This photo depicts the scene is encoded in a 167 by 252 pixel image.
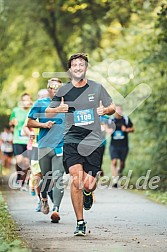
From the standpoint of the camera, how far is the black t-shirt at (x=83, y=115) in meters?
10.0

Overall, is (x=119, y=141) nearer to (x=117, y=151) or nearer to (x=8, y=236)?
(x=117, y=151)

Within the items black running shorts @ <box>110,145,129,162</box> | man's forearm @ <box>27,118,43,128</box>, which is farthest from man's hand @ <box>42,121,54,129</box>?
black running shorts @ <box>110,145,129,162</box>

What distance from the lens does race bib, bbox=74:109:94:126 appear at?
32.9ft

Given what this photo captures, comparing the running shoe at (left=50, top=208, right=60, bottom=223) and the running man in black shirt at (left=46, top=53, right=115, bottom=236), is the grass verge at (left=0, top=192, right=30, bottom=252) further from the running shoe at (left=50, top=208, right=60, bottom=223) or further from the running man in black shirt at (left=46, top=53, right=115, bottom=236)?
the running man in black shirt at (left=46, top=53, right=115, bottom=236)

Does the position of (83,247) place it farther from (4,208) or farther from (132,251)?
(4,208)

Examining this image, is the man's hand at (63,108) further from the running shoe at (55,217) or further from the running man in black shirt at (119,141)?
the running man in black shirt at (119,141)

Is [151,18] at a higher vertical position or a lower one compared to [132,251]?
higher

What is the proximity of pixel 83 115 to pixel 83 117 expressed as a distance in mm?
25

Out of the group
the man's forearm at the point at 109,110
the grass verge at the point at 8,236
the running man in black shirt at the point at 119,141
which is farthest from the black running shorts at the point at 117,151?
the man's forearm at the point at 109,110

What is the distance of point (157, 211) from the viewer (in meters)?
13.2

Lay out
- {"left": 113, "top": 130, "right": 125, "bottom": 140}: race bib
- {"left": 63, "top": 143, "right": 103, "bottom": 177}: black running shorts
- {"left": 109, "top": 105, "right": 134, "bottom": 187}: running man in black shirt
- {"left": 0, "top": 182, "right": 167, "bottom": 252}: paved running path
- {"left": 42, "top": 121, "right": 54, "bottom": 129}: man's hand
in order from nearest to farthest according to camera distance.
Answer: {"left": 0, "top": 182, "right": 167, "bottom": 252}: paved running path
{"left": 63, "top": 143, "right": 103, "bottom": 177}: black running shorts
{"left": 42, "top": 121, "right": 54, "bottom": 129}: man's hand
{"left": 109, "top": 105, "right": 134, "bottom": 187}: running man in black shirt
{"left": 113, "top": 130, "right": 125, "bottom": 140}: race bib

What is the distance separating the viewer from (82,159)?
9.98 metres

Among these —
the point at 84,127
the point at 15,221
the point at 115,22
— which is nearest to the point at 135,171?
the point at 115,22

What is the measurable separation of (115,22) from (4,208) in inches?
691
